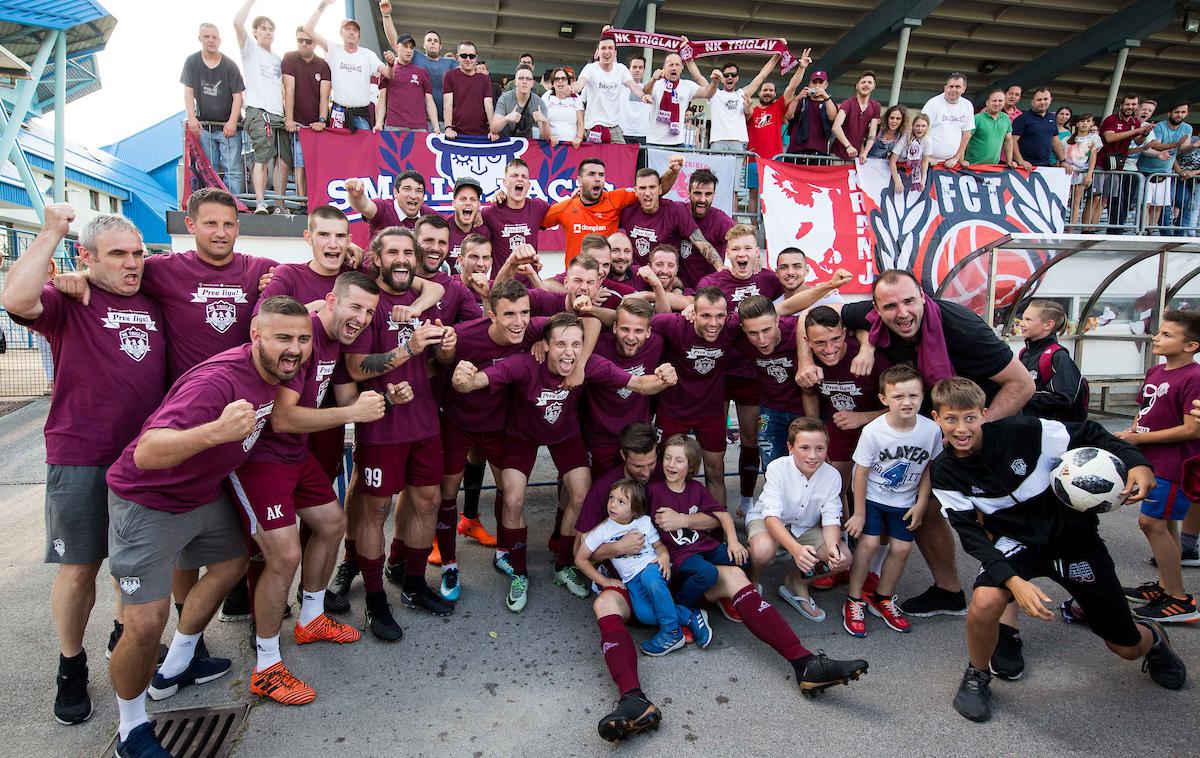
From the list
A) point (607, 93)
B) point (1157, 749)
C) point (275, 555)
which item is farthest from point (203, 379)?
point (607, 93)

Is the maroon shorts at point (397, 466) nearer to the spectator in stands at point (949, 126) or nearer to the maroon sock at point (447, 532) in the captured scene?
the maroon sock at point (447, 532)

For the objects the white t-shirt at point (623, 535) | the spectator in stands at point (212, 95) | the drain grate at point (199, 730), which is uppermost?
the spectator in stands at point (212, 95)

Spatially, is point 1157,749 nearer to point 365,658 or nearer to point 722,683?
point 722,683

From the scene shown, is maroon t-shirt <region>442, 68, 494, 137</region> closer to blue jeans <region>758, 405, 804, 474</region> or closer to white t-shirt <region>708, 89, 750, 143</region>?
white t-shirt <region>708, 89, 750, 143</region>

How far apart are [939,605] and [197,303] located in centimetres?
455

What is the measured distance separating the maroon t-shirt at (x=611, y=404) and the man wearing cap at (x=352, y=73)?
5.47 m

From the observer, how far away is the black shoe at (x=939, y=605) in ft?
13.0

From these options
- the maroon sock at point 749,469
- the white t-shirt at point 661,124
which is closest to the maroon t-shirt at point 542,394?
the maroon sock at point 749,469

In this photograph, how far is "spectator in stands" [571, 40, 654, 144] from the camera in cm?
909

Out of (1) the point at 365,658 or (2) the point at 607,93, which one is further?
(2) the point at 607,93

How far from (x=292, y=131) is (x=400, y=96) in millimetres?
1402

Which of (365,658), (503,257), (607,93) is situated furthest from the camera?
(607,93)

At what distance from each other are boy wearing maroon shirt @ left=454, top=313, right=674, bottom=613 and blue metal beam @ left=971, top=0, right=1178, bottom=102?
51.4 ft

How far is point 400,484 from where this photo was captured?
12.6 feet
